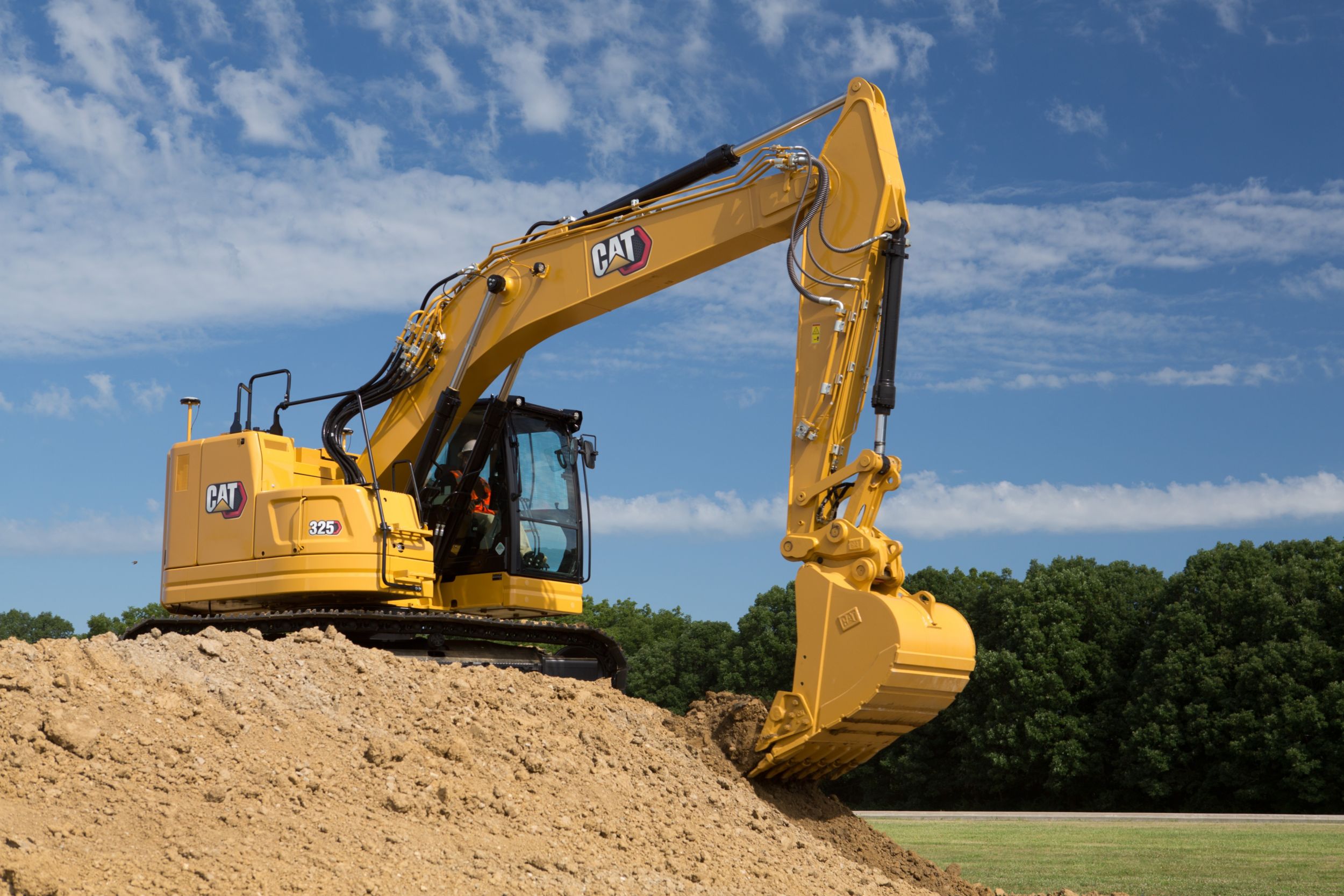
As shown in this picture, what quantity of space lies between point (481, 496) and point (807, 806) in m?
4.34

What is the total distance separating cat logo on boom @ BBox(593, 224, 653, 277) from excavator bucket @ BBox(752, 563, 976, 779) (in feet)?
10.9

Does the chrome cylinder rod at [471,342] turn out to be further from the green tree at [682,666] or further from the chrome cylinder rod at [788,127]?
the green tree at [682,666]

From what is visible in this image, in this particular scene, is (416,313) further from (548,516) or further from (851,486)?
(851,486)

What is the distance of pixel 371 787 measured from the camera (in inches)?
289

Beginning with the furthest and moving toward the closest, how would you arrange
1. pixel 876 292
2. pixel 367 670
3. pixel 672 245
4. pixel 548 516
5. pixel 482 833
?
1. pixel 548 516
2. pixel 672 245
3. pixel 876 292
4. pixel 367 670
5. pixel 482 833

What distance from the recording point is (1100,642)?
37.7m

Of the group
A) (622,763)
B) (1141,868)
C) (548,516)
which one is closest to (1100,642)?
(1141,868)

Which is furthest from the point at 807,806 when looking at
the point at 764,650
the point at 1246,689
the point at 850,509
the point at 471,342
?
the point at 764,650

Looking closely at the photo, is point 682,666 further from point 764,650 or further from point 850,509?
point 850,509

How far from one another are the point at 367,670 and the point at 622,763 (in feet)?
6.29

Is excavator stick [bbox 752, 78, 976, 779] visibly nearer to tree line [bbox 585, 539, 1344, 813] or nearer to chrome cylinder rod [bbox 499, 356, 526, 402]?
chrome cylinder rod [bbox 499, 356, 526, 402]

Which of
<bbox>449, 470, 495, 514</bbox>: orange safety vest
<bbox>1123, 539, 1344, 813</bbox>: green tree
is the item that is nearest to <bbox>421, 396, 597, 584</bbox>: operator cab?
<bbox>449, 470, 495, 514</bbox>: orange safety vest

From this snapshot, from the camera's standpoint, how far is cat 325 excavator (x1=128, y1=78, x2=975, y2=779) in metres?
8.72

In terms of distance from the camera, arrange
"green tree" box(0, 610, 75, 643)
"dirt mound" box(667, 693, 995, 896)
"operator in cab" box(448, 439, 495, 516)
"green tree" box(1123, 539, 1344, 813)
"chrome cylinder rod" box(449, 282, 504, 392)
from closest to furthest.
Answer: "dirt mound" box(667, 693, 995, 896) < "chrome cylinder rod" box(449, 282, 504, 392) < "operator in cab" box(448, 439, 495, 516) < "green tree" box(1123, 539, 1344, 813) < "green tree" box(0, 610, 75, 643)
